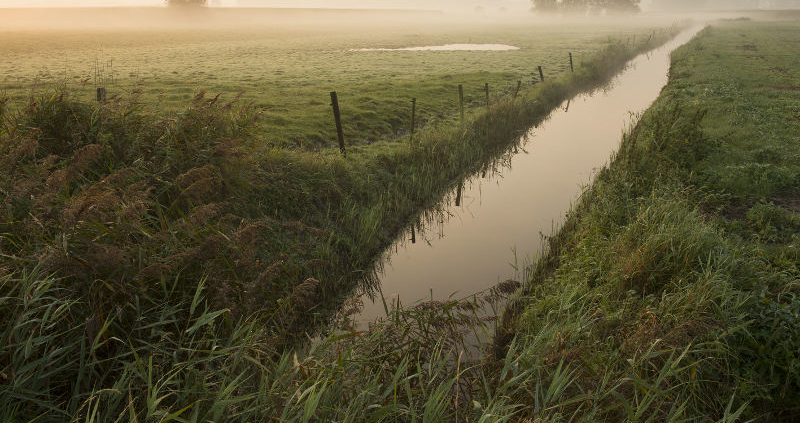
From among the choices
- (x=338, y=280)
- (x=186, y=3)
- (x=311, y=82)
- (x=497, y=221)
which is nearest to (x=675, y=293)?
(x=338, y=280)

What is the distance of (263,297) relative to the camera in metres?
5.25

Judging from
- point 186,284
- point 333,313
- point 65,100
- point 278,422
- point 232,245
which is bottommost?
point 333,313

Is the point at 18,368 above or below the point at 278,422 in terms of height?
above

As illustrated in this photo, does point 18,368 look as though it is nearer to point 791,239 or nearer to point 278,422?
point 278,422

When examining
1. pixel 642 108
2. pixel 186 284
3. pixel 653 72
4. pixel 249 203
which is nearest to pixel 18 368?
pixel 186 284

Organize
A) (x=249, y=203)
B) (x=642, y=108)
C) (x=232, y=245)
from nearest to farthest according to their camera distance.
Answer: (x=232, y=245), (x=249, y=203), (x=642, y=108)

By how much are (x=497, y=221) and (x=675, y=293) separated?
489cm

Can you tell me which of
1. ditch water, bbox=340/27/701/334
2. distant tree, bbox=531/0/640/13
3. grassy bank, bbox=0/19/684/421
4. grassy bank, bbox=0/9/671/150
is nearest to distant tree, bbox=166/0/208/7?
grassy bank, bbox=0/9/671/150

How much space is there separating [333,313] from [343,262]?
45.2 inches

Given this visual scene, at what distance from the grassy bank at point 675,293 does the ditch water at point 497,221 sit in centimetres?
81

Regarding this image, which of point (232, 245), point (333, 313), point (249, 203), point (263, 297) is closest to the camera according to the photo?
point (232, 245)

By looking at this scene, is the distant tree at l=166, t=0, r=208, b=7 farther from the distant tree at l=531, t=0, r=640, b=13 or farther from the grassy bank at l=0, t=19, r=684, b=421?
the grassy bank at l=0, t=19, r=684, b=421

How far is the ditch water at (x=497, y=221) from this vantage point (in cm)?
701

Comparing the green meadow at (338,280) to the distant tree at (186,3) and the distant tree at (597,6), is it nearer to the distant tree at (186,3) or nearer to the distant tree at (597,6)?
the distant tree at (186,3)
